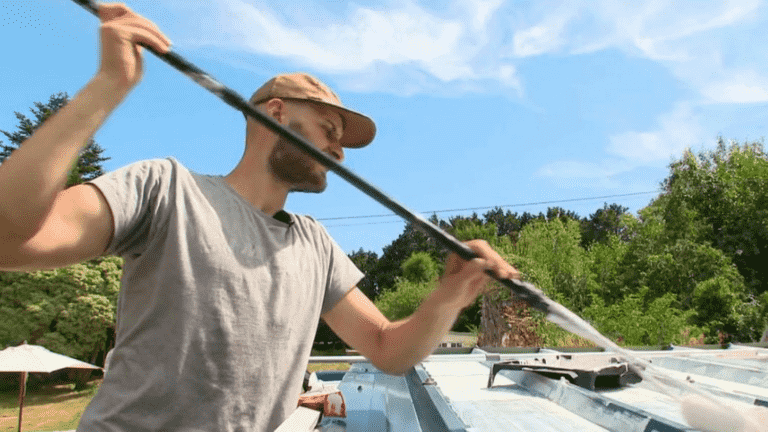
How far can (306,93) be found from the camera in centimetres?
162

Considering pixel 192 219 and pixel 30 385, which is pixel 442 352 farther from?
pixel 30 385

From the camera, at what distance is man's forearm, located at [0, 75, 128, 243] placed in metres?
0.99

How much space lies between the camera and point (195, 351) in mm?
1279

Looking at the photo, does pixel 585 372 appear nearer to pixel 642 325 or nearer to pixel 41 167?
pixel 41 167

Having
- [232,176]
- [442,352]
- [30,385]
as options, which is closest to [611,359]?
[442,352]

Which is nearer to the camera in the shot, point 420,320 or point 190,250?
point 190,250

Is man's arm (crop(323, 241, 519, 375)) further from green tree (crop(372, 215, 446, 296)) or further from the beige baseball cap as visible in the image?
green tree (crop(372, 215, 446, 296))

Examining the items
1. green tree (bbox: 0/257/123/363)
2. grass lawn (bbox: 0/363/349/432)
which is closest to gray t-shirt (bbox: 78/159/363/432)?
grass lawn (bbox: 0/363/349/432)

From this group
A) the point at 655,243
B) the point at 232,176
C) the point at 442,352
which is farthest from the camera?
the point at 655,243

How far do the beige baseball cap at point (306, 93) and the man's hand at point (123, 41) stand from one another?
1.40ft

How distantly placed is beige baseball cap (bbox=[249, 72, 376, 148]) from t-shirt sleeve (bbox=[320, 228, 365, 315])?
1.16ft

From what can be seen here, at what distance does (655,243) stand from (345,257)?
22541 millimetres

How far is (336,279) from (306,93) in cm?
55

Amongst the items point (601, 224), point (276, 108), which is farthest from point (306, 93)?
point (601, 224)
